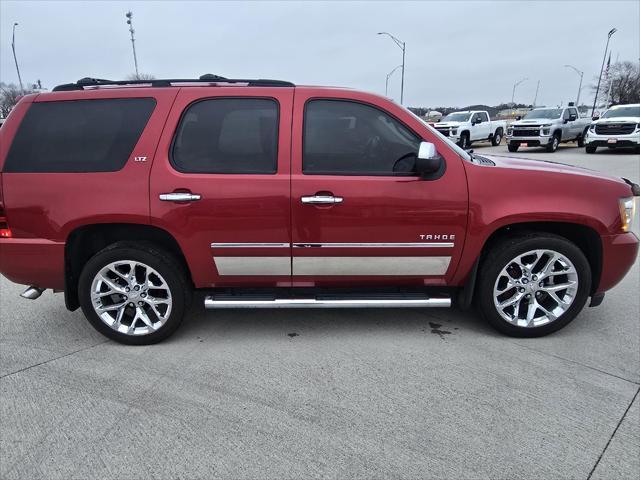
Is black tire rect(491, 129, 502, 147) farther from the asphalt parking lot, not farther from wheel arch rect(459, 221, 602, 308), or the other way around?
wheel arch rect(459, 221, 602, 308)

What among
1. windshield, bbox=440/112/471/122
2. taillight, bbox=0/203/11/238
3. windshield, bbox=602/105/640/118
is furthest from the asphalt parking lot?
windshield, bbox=440/112/471/122

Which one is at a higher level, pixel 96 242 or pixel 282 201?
pixel 282 201

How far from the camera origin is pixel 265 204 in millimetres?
3145

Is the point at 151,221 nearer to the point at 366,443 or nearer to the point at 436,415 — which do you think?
the point at 366,443

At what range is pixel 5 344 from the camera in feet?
11.3

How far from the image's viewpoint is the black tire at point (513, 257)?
3.31 m

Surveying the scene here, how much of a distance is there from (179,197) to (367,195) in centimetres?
130

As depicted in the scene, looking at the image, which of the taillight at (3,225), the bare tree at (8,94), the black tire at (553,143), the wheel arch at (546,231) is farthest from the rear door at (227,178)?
the bare tree at (8,94)

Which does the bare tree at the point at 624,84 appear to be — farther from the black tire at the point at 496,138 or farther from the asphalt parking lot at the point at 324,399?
the asphalt parking lot at the point at 324,399

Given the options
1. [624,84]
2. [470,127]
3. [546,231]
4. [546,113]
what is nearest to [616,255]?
[546,231]

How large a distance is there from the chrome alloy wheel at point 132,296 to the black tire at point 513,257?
2.37 meters

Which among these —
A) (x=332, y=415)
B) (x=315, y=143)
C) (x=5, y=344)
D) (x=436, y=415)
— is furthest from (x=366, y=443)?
(x=5, y=344)

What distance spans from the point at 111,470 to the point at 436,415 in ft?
5.66

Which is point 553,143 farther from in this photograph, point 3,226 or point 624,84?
point 624,84
